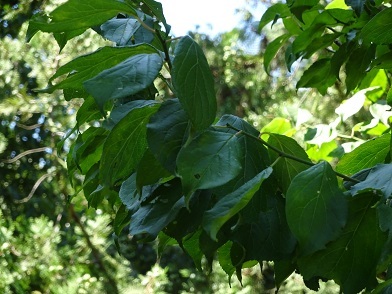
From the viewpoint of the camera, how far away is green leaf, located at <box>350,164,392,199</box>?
1.47 ft

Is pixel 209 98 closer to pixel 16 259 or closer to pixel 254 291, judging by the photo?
pixel 16 259

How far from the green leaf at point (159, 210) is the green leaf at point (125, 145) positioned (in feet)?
0.11

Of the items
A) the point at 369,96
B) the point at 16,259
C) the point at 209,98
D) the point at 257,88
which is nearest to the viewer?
the point at 209,98

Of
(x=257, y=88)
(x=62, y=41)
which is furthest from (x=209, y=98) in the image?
(x=257, y=88)

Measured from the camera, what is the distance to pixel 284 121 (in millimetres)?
1155

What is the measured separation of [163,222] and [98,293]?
175cm

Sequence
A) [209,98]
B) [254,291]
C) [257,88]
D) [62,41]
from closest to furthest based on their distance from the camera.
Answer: [209,98]
[62,41]
[254,291]
[257,88]

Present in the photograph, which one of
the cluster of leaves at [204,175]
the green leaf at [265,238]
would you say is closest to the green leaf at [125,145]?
the cluster of leaves at [204,175]

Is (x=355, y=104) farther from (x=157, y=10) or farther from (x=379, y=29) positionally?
(x=157, y=10)

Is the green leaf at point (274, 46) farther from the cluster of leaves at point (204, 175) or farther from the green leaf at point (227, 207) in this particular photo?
the green leaf at point (227, 207)

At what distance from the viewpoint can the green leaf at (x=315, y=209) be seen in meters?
0.43

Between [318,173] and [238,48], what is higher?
[318,173]

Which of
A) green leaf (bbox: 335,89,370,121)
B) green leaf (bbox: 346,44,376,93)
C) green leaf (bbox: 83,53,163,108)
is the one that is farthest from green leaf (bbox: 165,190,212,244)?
green leaf (bbox: 335,89,370,121)

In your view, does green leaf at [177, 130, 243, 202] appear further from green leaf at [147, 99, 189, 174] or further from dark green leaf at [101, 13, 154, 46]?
dark green leaf at [101, 13, 154, 46]
